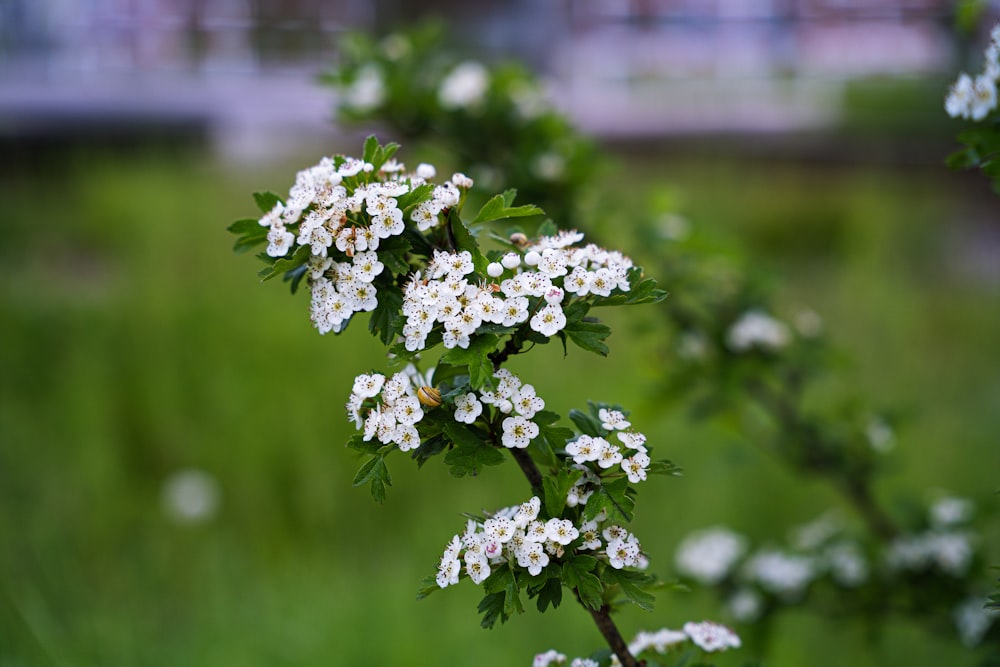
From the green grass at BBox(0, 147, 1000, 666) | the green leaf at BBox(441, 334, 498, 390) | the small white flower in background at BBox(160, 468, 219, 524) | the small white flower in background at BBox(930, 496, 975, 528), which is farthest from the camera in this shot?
the small white flower in background at BBox(160, 468, 219, 524)

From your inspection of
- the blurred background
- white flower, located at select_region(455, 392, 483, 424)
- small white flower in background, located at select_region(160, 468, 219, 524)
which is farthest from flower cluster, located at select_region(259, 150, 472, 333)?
Result: small white flower in background, located at select_region(160, 468, 219, 524)

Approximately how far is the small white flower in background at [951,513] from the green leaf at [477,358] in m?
1.05

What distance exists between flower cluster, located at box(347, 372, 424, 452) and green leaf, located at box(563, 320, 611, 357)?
0.13m

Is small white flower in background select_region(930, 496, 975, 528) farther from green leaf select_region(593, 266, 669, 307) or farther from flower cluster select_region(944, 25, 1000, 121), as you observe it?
green leaf select_region(593, 266, 669, 307)

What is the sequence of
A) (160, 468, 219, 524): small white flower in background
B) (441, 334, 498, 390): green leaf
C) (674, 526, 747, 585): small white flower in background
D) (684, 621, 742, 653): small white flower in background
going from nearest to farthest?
1. (441, 334, 498, 390): green leaf
2. (684, 621, 742, 653): small white flower in background
3. (674, 526, 747, 585): small white flower in background
4. (160, 468, 219, 524): small white flower in background

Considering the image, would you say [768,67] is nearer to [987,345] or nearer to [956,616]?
[987,345]

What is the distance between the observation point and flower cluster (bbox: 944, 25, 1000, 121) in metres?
0.83

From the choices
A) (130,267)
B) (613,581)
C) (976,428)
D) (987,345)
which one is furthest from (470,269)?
(130,267)

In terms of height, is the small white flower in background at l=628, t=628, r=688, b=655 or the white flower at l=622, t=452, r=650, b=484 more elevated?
the white flower at l=622, t=452, r=650, b=484

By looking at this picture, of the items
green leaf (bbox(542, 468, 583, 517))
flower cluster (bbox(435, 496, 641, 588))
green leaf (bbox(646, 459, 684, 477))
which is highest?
green leaf (bbox(646, 459, 684, 477))

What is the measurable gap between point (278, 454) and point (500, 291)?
1.90 metres

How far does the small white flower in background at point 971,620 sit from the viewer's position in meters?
1.25

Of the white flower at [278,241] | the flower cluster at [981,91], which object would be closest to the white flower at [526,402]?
the white flower at [278,241]

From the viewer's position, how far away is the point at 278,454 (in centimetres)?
248
